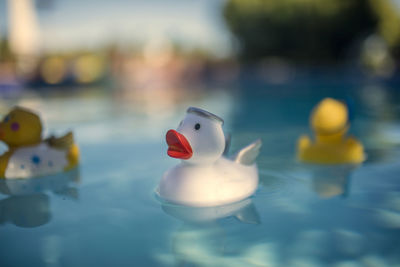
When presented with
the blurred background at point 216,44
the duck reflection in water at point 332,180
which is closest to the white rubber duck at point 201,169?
the duck reflection in water at point 332,180

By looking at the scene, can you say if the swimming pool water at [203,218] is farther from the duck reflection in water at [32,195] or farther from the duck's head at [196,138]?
the duck's head at [196,138]

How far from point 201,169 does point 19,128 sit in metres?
1.90

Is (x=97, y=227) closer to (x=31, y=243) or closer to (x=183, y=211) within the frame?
(x=31, y=243)

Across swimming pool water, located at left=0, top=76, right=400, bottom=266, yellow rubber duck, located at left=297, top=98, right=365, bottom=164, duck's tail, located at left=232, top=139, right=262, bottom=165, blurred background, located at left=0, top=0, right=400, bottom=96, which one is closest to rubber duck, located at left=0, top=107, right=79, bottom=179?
swimming pool water, located at left=0, top=76, right=400, bottom=266

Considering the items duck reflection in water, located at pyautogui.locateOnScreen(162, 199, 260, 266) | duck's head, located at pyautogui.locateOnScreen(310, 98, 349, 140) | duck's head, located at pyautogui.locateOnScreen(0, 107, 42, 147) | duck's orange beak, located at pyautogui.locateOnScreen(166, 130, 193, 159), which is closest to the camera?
duck reflection in water, located at pyautogui.locateOnScreen(162, 199, 260, 266)

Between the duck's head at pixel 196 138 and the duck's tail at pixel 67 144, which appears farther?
the duck's tail at pixel 67 144

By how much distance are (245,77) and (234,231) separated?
1906 cm

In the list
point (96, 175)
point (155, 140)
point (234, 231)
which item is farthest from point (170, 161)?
point (234, 231)

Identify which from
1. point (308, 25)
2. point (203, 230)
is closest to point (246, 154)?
point (203, 230)

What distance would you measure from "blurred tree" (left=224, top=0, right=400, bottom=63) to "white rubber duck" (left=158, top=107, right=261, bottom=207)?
18.0m

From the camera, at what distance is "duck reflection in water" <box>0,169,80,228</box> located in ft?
9.36

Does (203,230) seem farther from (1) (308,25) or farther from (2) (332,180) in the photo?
(1) (308,25)

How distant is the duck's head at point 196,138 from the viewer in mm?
2689

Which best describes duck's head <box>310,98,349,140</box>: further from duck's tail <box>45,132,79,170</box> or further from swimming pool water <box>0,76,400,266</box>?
duck's tail <box>45,132,79,170</box>
